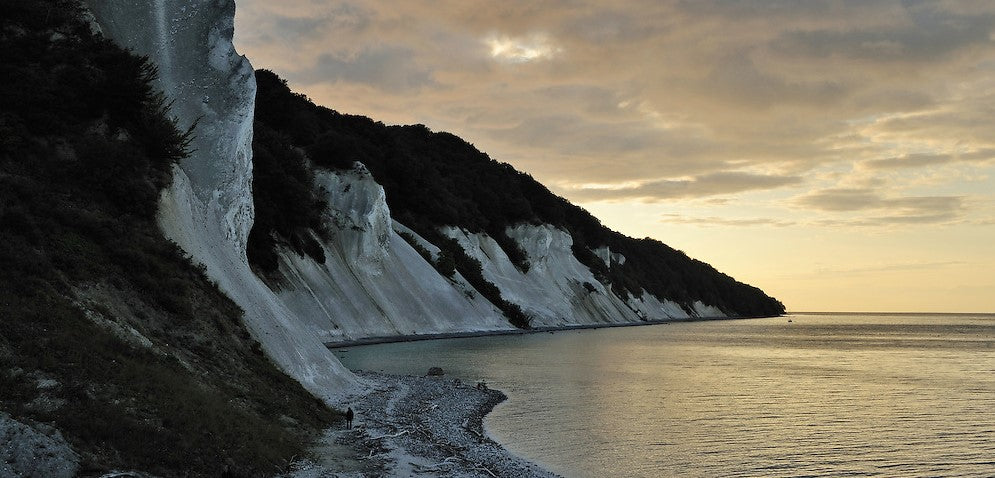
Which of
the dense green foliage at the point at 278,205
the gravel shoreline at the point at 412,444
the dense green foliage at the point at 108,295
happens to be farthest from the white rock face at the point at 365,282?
the dense green foliage at the point at 108,295

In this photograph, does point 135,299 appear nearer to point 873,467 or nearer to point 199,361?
point 199,361

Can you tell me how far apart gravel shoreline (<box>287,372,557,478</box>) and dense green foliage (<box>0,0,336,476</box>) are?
3.10 feet

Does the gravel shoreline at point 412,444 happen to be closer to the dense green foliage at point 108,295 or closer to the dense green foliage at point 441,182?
the dense green foliage at point 108,295

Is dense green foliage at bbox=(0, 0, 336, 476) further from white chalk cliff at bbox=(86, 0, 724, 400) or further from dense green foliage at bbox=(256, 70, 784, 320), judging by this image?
dense green foliage at bbox=(256, 70, 784, 320)

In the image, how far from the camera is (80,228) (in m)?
18.0

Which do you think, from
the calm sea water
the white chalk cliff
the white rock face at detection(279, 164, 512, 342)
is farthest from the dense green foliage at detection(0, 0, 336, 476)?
the white rock face at detection(279, 164, 512, 342)

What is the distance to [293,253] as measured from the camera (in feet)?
170

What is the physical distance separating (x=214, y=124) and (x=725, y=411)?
23.0 meters

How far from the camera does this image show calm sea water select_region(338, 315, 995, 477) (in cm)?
1955

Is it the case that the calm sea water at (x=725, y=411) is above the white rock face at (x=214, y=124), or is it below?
below

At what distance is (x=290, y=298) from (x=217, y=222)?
893 inches

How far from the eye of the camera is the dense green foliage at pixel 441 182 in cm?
6975

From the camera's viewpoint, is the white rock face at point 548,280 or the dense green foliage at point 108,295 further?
the white rock face at point 548,280

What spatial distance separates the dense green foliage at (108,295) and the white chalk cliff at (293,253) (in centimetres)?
177
